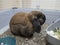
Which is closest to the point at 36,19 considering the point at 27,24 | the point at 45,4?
the point at 27,24

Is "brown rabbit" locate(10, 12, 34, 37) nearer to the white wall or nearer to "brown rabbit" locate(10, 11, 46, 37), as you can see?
"brown rabbit" locate(10, 11, 46, 37)

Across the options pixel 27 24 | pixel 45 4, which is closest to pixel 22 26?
pixel 27 24

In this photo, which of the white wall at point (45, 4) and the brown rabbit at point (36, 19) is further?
the white wall at point (45, 4)

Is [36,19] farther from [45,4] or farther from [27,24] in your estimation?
[45,4]

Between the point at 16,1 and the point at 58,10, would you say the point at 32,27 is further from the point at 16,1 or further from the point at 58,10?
the point at 16,1

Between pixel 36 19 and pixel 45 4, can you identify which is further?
pixel 45 4

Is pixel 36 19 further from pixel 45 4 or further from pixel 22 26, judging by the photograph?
pixel 45 4

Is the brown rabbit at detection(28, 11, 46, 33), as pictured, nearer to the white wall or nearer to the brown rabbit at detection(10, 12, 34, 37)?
the brown rabbit at detection(10, 12, 34, 37)

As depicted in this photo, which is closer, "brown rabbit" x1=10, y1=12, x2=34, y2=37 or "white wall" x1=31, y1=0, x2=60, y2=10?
"brown rabbit" x1=10, y1=12, x2=34, y2=37

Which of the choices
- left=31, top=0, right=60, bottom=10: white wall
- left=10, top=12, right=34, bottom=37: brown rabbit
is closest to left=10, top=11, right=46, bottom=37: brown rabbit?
left=10, top=12, right=34, bottom=37: brown rabbit

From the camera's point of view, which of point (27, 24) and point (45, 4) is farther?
point (45, 4)

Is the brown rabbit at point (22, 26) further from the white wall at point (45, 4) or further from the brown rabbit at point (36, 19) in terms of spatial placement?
the white wall at point (45, 4)

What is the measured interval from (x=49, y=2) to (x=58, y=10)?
0.15m

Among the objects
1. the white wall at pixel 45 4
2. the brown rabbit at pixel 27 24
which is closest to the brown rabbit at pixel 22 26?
the brown rabbit at pixel 27 24
